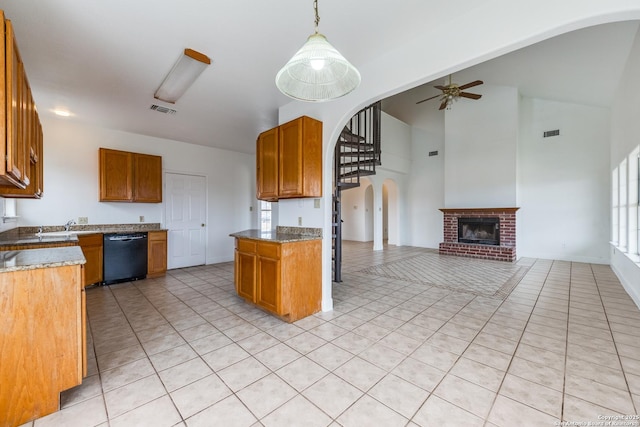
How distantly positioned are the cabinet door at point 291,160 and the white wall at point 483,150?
17.7 feet

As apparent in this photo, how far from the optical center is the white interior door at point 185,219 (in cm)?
539

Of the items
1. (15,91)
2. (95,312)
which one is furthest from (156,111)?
(95,312)

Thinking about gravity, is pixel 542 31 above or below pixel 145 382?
above

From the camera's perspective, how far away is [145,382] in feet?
5.97

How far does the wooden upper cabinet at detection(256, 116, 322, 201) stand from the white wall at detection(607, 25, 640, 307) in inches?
145

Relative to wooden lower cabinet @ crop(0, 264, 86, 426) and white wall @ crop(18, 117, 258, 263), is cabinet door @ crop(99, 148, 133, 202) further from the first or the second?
wooden lower cabinet @ crop(0, 264, 86, 426)

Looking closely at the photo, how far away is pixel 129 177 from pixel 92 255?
54.5 inches

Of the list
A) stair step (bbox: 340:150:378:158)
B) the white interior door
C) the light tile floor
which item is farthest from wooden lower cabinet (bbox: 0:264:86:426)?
the white interior door

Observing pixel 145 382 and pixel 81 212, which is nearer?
pixel 145 382

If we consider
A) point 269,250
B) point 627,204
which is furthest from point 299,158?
point 627,204

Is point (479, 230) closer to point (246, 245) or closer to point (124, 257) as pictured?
point (246, 245)

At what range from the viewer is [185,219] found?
559 centimetres

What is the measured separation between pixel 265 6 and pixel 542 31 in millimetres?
1864

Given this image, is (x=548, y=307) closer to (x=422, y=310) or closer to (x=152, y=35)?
(x=422, y=310)
